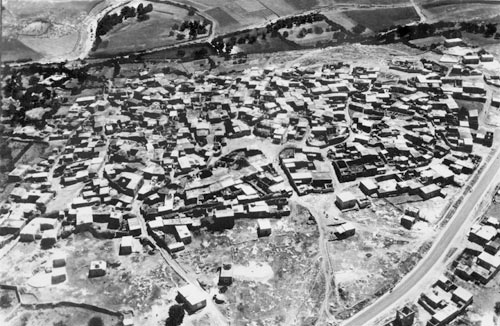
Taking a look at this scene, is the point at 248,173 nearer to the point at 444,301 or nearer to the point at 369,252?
the point at 369,252

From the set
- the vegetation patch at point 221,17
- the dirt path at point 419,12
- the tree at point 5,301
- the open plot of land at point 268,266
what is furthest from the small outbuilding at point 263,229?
the dirt path at point 419,12

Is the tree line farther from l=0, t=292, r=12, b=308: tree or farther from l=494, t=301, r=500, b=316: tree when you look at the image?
l=494, t=301, r=500, b=316: tree

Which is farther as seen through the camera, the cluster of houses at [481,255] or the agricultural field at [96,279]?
the cluster of houses at [481,255]

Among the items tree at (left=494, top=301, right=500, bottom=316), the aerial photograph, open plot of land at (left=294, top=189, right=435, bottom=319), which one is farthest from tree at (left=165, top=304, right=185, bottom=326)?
tree at (left=494, top=301, right=500, bottom=316)

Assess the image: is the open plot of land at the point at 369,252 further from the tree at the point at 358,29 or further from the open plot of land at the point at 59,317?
the tree at the point at 358,29

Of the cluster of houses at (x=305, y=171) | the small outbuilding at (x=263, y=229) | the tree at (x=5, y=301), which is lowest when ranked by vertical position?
the tree at (x=5, y=301)

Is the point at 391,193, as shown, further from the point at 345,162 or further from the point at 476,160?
the point at 476,160
